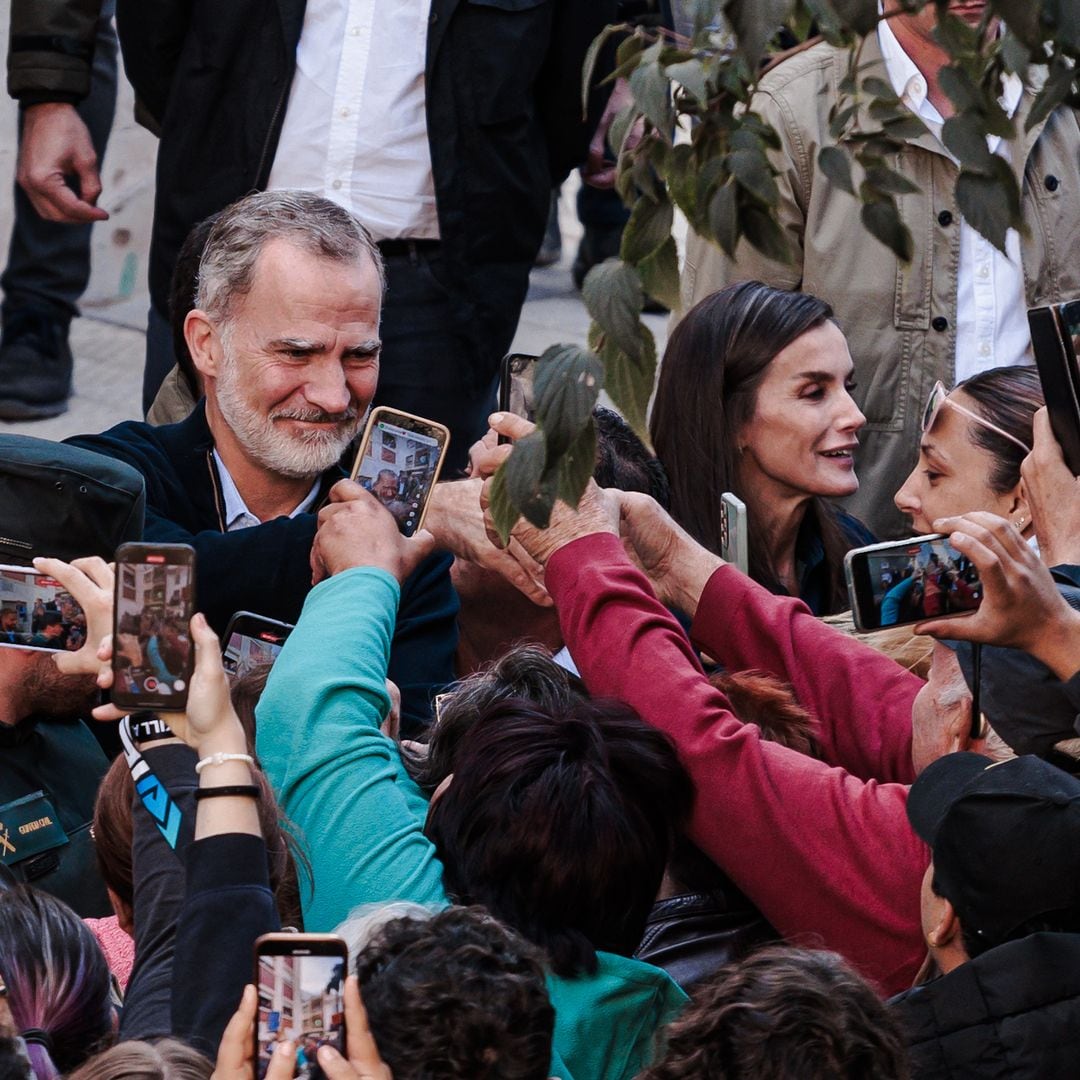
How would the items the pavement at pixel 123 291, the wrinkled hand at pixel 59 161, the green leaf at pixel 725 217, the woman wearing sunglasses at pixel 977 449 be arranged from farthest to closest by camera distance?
the pavement at pixel 123 291, the wrinkled hand at pixel 59 161, the woman wearing sunglasses at pixel 977 449, the green leaf at pixel 725 217

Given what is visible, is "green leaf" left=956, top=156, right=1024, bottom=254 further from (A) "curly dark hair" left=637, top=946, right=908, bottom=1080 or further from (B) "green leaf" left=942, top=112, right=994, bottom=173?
(A) "curly dark hair" left=637, top=946, right=908, bottom=1080

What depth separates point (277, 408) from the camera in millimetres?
3586

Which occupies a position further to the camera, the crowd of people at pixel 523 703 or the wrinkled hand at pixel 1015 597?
the wrinkled hand at pixel 1015 597

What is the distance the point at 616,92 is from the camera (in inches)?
194

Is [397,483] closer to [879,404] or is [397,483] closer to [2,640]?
[2,640]

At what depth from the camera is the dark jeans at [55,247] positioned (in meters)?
5.55

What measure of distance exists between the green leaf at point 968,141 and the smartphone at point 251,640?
171 centimetres

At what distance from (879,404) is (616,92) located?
1142mm

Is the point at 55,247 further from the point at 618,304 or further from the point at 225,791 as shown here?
the point at 618,304

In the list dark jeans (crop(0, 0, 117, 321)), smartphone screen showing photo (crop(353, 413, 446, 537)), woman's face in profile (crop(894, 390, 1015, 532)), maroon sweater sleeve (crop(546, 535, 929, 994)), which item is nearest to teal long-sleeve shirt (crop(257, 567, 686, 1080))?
maroon sweater sleeve (crop(546, 535, 929, 994))

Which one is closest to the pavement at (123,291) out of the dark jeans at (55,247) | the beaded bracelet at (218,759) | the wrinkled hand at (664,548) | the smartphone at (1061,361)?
the dark jeans at (55,247)

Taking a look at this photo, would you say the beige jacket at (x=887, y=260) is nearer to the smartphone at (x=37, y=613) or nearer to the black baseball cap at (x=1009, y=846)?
the smartphone at (x=37, y=613)

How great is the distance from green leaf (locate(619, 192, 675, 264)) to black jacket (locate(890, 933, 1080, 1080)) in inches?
36.7

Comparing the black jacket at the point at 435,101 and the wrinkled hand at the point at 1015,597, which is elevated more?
the black jacket at the point at 435,101
